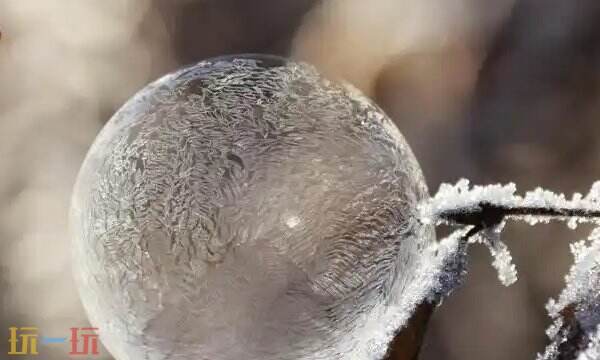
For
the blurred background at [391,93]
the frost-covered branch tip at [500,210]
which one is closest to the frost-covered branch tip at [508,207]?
the frost-covered branch tip at [500,210]

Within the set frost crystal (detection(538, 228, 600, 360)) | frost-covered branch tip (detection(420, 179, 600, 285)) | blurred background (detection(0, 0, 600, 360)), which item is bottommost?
frost crystal (detection(538, 228, 600, 360))

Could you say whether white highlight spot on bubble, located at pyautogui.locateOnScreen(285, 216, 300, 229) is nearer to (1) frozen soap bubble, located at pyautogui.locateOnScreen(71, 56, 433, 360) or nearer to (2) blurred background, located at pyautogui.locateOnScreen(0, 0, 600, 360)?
(1) frozen soap bubble, located at pyautogui.locateOnScreen(71, 56, 433, 360)

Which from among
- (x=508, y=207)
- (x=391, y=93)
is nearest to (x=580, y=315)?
(x=508, y=207)

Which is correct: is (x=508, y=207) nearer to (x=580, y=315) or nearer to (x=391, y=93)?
(x=580, y=315)

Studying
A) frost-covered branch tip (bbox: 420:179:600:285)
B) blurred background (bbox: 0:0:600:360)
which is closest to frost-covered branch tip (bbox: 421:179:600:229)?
frost-covered branch tip (bbox: 420:179:600:285)

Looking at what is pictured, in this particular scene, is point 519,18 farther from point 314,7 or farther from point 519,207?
point 519,207

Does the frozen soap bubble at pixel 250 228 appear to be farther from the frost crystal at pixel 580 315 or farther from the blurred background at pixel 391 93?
the blurred background at pixel 391 93
